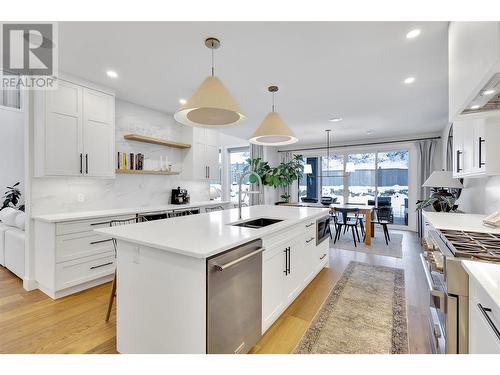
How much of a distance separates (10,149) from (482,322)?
704 cm

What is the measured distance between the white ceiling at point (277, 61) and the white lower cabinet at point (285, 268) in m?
1.83

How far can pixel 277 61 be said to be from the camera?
2600mm

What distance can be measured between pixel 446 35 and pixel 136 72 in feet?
10.7

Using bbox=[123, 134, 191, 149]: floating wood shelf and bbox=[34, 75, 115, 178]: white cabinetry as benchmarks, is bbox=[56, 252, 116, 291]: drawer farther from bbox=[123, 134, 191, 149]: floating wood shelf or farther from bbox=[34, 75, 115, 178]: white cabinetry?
bbox=[123, 134, 191, 149]: floating wood shelf

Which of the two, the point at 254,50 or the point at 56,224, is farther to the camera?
the point at 56,224

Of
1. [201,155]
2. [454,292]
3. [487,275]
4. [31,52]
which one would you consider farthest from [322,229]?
[31,52]

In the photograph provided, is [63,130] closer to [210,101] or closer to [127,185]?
[127,185]

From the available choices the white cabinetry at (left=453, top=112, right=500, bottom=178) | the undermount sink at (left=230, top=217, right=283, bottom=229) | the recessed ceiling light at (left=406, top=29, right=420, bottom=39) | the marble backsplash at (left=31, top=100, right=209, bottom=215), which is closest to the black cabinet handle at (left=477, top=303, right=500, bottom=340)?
the white cabinetry at (left=453, top=112, right=500, bottom=178)

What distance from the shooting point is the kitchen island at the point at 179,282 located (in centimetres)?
133

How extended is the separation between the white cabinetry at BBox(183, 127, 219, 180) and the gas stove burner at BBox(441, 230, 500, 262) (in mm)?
3996

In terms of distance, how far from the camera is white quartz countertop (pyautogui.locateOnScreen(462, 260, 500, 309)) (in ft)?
2.93
